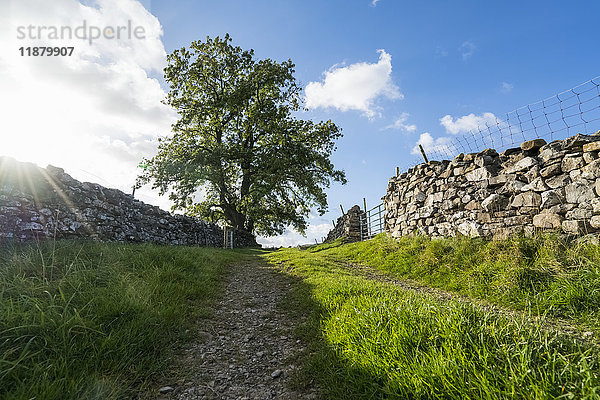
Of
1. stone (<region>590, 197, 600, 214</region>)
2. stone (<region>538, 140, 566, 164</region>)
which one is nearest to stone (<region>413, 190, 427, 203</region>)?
stone (<region>538, 140, 566, 164</region>)

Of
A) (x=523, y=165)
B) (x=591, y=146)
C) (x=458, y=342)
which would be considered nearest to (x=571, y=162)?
(x=591, y=146)

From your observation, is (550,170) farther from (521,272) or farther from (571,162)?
(521,272)

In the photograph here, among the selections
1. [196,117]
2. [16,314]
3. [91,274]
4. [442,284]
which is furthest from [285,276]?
[196,117]

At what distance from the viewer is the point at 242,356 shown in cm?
400

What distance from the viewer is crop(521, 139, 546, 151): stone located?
24.3 ft

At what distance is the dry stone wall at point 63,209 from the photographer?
6887 mm

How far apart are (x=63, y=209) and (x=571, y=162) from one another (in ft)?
45.5

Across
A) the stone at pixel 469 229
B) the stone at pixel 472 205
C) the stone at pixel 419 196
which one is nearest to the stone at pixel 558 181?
the stone at pixel 472 205

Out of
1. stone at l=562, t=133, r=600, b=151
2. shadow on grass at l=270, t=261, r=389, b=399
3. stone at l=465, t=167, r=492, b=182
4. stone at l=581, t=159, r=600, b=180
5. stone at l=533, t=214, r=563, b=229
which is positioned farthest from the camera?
stone at l=465, t=167, r=492, b=182

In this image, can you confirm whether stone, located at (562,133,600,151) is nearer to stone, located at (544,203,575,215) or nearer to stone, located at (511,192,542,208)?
stone, located at (511,192,542,208)

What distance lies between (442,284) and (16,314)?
8.17 meters

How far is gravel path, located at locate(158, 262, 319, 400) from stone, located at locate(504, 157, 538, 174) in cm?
762

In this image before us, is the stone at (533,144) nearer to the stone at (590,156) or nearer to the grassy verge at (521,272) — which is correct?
the stone at (590,156)

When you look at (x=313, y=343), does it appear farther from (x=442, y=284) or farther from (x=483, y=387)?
(x=442, y=284)
